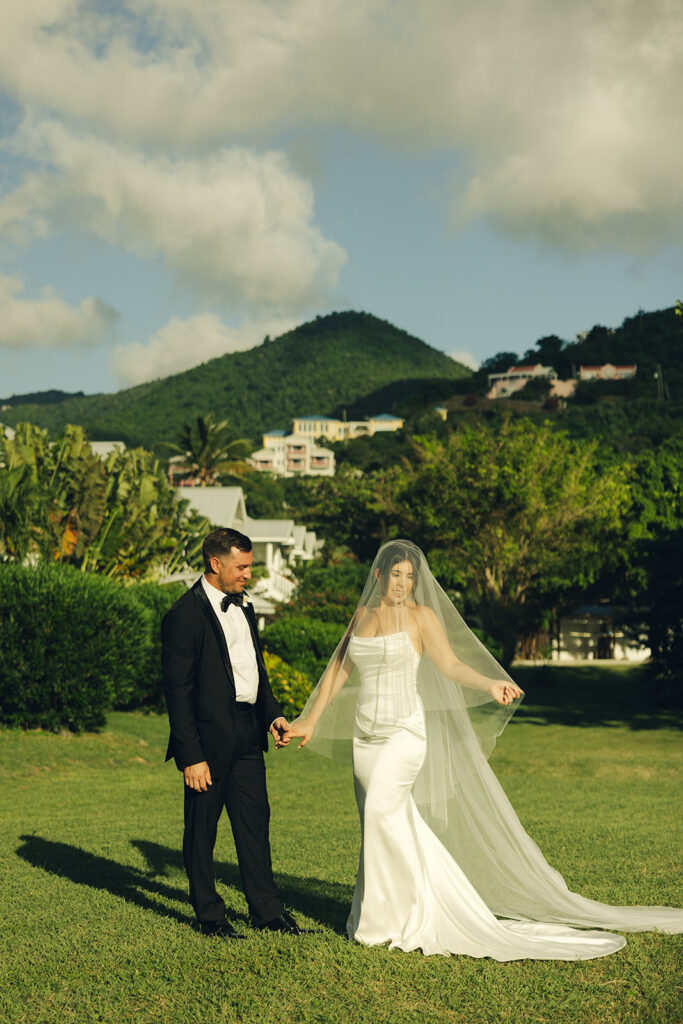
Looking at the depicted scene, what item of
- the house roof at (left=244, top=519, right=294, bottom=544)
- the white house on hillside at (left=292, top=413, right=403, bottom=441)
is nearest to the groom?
the house roof at (left=244, top=519, right=294, bottom=544)

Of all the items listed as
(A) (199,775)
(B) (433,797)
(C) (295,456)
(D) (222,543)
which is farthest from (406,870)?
(C) (295,456)

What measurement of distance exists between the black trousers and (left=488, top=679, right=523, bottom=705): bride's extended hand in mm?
1537

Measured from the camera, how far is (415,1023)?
4543mm

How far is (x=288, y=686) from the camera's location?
23.0 meters

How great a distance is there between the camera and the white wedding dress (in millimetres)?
5598

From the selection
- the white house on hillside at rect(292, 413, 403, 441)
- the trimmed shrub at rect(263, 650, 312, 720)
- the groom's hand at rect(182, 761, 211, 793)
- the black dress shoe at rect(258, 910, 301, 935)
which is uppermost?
the white house on hillside at rect(292, 413, 403, 441)

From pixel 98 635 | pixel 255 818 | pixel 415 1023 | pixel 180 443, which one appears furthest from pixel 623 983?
pixel 180 443

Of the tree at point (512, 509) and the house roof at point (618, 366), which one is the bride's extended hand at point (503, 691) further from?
the house roof at point (618, 366)

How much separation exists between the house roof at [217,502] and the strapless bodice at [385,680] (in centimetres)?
4200

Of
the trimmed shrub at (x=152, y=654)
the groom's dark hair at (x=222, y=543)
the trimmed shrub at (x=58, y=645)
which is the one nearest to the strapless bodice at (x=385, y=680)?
the groom's dark hair at (x=222, y=543)

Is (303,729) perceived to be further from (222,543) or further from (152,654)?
(152,654)

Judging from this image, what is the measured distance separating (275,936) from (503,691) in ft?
6.72

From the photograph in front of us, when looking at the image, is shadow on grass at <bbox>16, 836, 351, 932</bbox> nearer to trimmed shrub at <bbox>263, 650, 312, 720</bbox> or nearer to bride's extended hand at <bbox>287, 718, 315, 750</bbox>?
bride's extended hand at <bbox>287, 718, 315, 750</bbox>

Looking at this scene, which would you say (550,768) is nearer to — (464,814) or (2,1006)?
(464,814)
